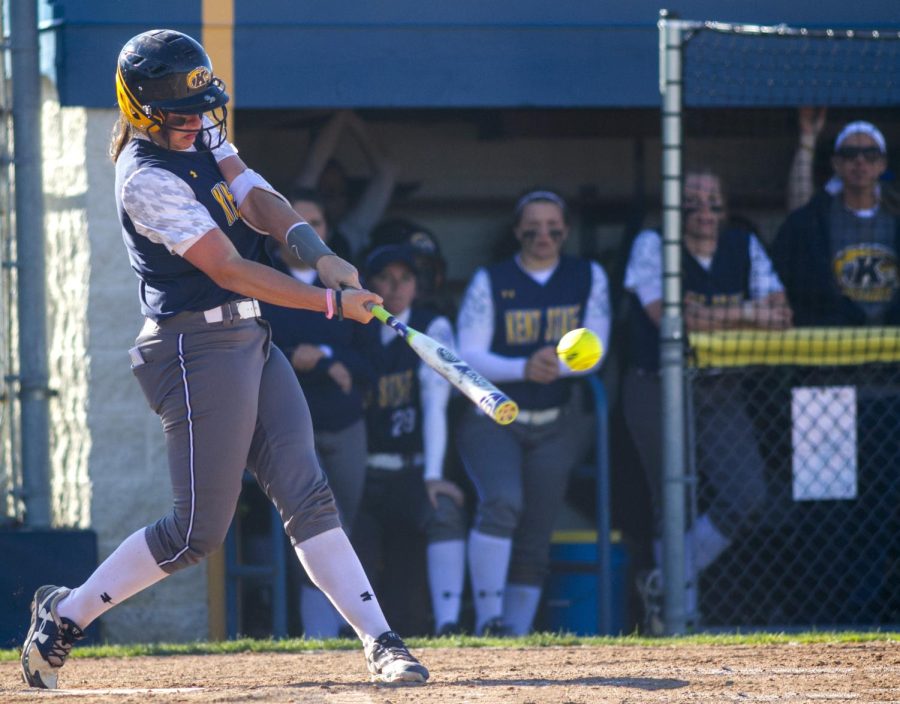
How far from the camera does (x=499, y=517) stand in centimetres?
648

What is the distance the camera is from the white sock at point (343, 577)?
4.16 meters

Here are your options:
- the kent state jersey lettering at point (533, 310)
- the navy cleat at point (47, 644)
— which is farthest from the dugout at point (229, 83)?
the navy cleat at point (47, 644)

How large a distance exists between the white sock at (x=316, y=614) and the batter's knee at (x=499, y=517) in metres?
0.74

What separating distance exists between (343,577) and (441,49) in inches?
125

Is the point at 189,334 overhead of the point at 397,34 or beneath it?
beneath

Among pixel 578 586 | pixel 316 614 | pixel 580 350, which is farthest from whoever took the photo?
pixel 578 586

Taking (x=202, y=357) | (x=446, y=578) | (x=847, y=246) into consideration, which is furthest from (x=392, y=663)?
(x=847, y=246)

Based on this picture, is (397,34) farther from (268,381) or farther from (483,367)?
(268,381)

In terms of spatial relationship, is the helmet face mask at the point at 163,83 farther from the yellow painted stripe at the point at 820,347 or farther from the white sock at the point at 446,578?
the white sock at the point at 446,578

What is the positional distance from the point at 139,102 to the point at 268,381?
2.77 ft

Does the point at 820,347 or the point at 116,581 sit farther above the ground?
the point at 820,347

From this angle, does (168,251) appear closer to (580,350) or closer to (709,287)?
(580,350)

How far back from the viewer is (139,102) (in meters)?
4.08

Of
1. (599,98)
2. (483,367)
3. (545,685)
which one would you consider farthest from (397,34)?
(545,685)
